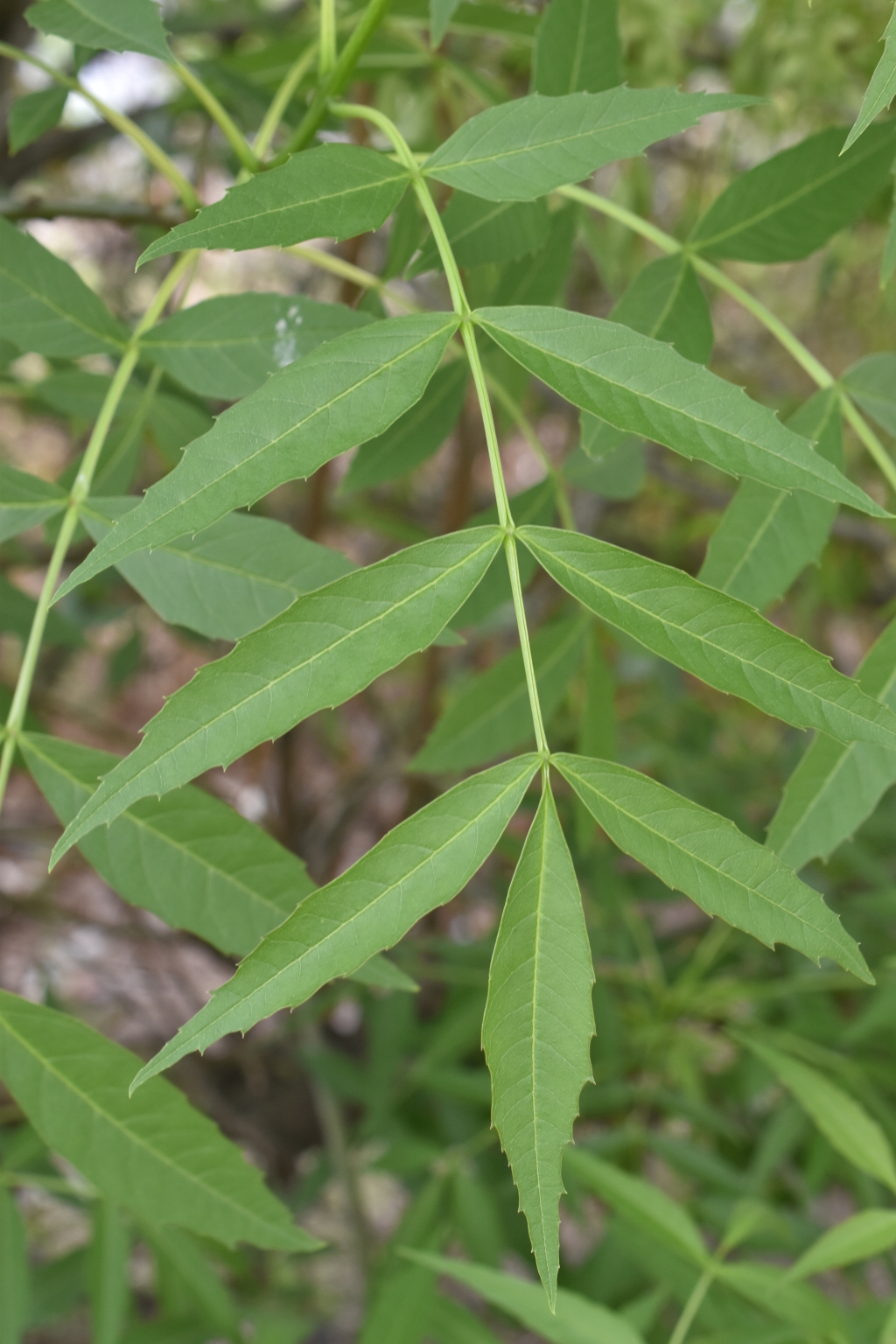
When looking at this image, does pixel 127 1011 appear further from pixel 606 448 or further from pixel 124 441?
pixel 606 448

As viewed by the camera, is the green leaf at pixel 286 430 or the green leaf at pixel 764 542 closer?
the green leaf at pixel 286 430

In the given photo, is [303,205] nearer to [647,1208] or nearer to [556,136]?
[556,136]

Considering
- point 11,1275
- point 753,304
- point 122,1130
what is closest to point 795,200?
point 753,304

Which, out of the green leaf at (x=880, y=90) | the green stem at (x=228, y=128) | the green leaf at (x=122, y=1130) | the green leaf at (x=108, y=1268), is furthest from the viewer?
the green leaf at (x=108, y=1268)

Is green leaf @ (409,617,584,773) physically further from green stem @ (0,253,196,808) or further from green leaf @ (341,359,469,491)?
green stem @ (0,253,196,808)

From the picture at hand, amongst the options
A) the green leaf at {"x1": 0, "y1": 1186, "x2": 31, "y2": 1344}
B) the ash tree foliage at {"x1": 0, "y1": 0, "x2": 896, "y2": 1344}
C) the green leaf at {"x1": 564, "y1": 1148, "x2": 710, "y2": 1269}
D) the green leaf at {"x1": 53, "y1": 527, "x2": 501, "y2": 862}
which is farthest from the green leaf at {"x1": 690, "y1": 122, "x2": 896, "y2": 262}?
the green leaf at {"x1": 0, "y1": 1186, "x2": 31, "y2": 1344}

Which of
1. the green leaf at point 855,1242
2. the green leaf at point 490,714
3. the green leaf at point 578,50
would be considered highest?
the green leaf at point 578,50

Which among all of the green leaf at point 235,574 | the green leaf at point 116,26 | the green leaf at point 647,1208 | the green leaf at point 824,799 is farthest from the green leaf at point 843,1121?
the green leaf at point 116,26

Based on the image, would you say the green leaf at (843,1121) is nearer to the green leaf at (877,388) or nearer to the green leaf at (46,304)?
the green leaf at (877,388)
